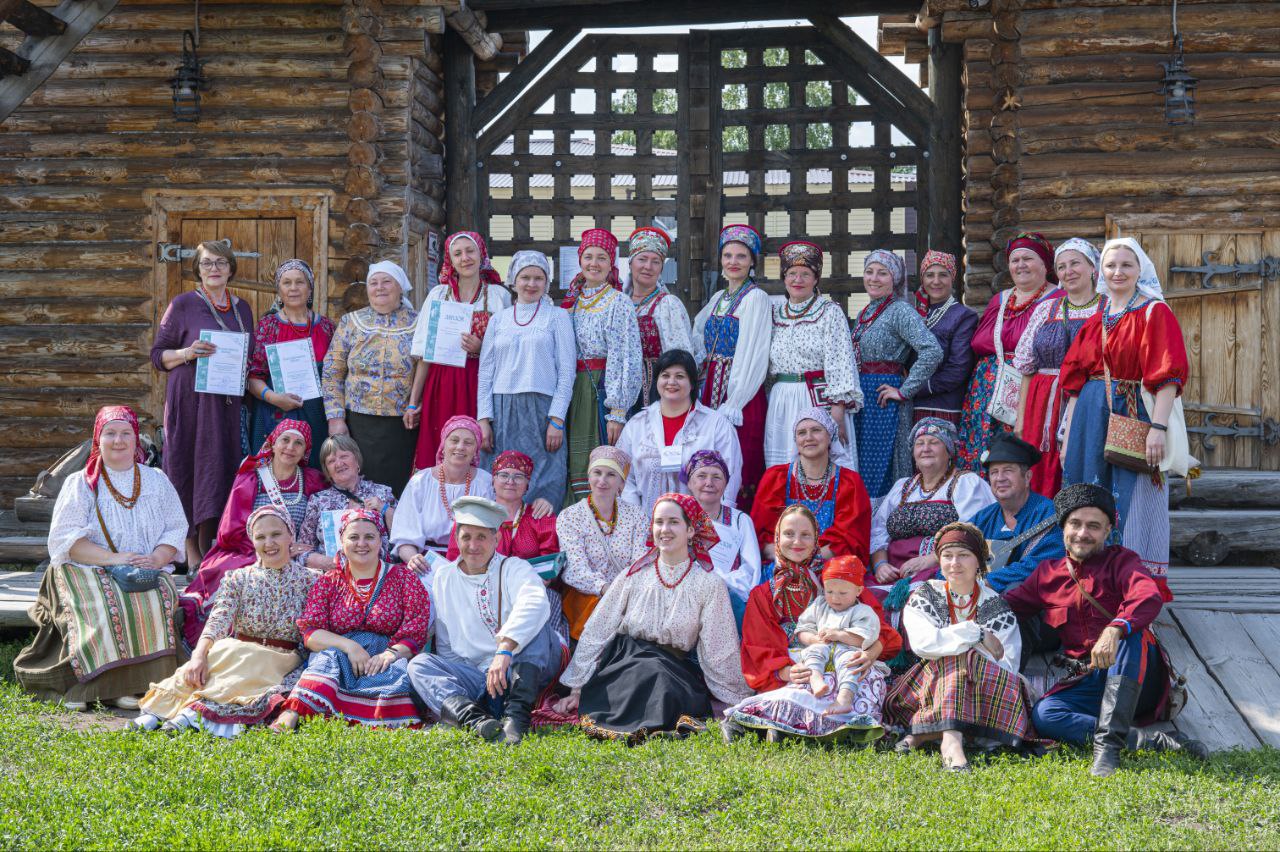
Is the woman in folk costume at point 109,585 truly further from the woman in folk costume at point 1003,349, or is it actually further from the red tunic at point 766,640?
the woman in folk costume at point 1003,349

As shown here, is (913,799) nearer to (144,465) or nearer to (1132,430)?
(1132,430)

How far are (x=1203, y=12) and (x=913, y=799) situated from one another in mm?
6001

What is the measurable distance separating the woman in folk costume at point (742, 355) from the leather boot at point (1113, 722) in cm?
226

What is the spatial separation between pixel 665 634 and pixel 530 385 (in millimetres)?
1613

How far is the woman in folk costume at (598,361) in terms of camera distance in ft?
20.4

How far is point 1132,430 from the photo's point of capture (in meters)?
5.28

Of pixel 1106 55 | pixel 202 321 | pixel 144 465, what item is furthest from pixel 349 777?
pixel 1106 55

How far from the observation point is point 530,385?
619cm

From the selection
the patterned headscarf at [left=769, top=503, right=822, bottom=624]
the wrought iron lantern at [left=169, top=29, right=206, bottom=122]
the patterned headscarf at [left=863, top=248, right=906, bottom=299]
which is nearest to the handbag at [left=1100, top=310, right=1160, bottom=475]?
the patterned headscarf at [left=769, top=503, right=822, bottom=624]

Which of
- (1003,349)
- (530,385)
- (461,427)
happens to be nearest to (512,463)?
(461,427)

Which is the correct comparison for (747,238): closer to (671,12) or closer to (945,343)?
(945,343)

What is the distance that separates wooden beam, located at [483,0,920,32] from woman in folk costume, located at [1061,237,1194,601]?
391 centimetres

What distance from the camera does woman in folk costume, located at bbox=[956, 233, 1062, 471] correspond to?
20.1ft

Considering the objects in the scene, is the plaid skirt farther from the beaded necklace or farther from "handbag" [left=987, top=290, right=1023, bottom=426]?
the beaded necklace
